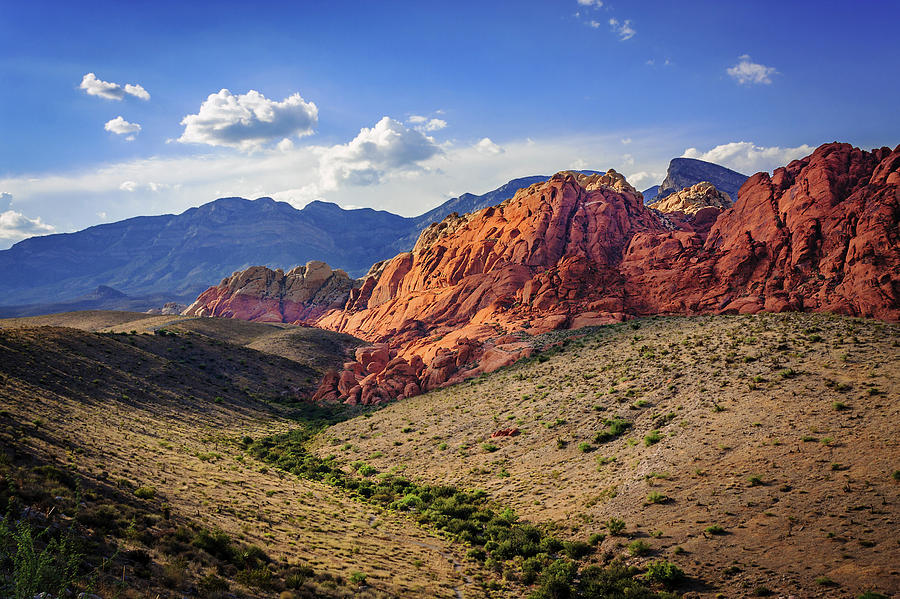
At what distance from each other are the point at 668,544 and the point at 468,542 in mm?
10010

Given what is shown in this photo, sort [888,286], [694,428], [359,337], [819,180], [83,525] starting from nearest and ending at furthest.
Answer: [83,525] < [694,428] < [888,286] < [819,180] < [359,337]

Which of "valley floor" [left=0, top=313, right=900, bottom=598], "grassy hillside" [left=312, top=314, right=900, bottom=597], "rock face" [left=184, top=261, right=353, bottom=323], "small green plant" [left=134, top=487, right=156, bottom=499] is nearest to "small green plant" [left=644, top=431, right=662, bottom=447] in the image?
"grassy hillside" [left=312, top=314, right=900, bottom=597]

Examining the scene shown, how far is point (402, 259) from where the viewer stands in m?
132

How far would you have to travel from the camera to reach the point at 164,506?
61.9ft

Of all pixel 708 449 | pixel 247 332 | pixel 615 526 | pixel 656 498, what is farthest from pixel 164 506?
pixel 247 332

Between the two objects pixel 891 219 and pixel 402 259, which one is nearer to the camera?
pixel 891 219

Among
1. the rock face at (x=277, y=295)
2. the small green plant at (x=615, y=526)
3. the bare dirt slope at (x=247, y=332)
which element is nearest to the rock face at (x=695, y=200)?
the bare dirt slope at (x=247, y=332)

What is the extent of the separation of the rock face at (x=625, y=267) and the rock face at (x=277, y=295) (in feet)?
176

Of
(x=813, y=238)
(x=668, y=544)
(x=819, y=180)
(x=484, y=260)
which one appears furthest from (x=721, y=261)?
(x=668, y=544)

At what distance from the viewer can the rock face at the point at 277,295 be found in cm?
15588

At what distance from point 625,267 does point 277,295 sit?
422 ft

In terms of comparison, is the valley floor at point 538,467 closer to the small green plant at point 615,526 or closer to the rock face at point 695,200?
the small green plant at point 615,526

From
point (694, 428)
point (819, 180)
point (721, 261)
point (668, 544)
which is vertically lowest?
point (668, 544)

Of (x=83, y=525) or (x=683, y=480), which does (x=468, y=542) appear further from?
(x=83, y=525)
